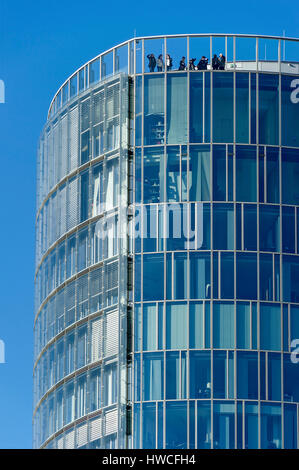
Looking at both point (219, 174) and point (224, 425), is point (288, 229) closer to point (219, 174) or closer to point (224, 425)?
point (219, 174)

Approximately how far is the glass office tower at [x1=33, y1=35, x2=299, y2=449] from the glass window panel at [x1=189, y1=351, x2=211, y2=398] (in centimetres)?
9

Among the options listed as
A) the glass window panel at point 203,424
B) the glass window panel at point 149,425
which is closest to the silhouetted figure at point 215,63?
the glass window panel at point 203,424

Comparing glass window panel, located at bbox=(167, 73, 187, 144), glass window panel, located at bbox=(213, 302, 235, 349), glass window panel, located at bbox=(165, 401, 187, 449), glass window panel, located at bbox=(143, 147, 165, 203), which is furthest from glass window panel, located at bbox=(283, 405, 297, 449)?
glass window panel, located at bbox=(167, 73, 187, 144)

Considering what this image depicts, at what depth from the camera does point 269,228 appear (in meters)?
102

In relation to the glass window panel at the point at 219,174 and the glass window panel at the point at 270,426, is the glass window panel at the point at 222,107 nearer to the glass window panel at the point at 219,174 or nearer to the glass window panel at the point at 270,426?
the glass window panel at the point at 219,174

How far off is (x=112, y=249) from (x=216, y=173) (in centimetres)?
833

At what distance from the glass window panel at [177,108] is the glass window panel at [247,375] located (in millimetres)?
14571

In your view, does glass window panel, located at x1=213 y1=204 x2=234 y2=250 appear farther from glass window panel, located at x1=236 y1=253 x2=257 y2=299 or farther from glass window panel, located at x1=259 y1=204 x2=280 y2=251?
glass window panel, located at x1=259 y1=204 x2=280 y2=251

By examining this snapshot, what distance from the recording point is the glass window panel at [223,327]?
326 ft

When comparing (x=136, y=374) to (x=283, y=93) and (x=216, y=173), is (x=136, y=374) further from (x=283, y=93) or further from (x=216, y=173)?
(x=283, y=93)

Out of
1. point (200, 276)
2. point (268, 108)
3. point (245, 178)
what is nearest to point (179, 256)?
point (200, 276)

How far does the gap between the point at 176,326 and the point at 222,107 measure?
14793 millimetres

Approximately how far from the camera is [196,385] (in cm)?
9856

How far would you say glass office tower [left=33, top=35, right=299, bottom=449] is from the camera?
324ft
